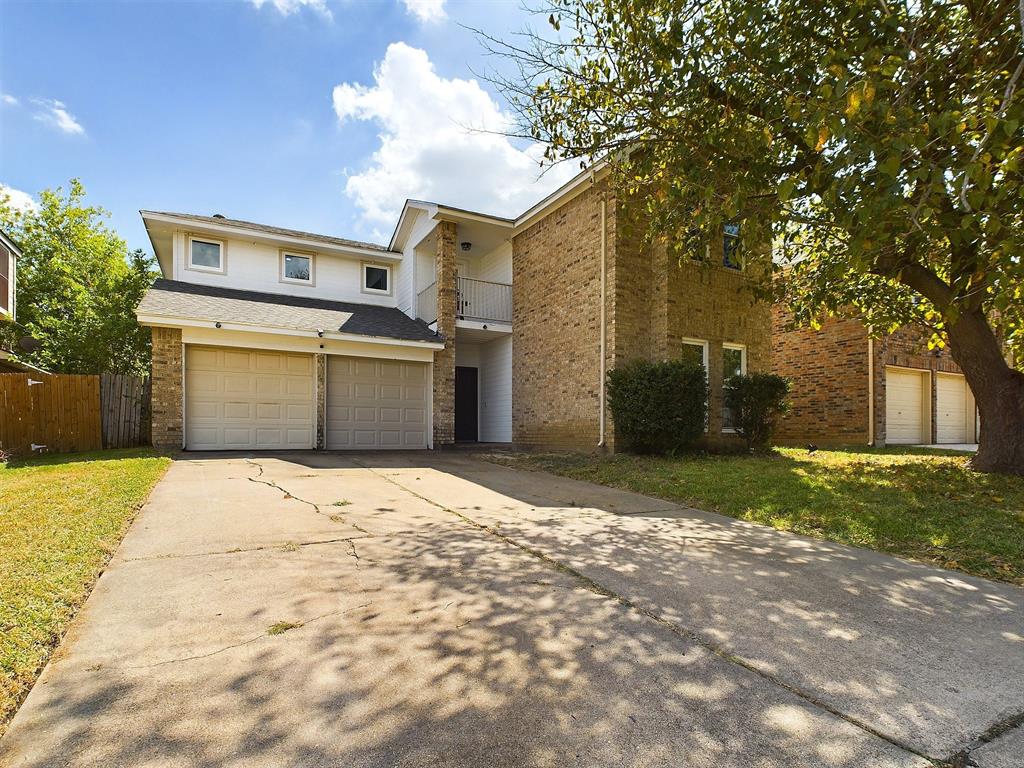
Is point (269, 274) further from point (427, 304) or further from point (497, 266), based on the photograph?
point (497, 266)

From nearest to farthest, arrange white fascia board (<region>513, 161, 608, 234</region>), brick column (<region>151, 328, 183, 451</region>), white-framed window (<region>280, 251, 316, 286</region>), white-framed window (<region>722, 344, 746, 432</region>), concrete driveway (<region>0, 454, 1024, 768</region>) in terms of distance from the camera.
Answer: concrete driveway (<region>0, 454, 1024, 768</region>)
white fascia board (<region>513, 161, 608, 234</region>)
brick column (<region>151, 328, 183, 451</region>)
white-framed window (<region>722, 344, 746, 432</region>)
white-framed window (<region>280, 251, 316, 286</region>)

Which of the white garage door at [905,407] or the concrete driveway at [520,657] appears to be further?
the white garage door at [905,407]

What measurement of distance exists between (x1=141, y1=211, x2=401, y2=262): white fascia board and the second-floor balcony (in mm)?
2332

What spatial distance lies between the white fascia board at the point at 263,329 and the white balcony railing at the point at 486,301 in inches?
70.0

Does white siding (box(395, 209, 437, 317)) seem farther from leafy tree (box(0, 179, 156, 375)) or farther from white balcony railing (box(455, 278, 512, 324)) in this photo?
leafy tree (box(0, 179, 156, 375))

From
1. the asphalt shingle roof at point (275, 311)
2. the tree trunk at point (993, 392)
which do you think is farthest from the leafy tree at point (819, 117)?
the asphalt shingle roof at point (275, 311)

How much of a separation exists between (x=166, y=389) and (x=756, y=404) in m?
12.8

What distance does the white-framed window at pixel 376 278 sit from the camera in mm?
15594

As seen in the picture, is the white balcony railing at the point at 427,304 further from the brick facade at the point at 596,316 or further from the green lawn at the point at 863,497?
the green lawn at the point at 863,497

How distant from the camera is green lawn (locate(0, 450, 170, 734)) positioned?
2318 mm


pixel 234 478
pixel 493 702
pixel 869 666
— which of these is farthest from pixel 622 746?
pixel 234 478

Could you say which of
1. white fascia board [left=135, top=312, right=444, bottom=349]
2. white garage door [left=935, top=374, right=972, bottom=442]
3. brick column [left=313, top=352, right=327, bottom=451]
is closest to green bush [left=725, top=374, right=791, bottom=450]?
white fascia board [left=135, top=312, right=444, bottom=349]

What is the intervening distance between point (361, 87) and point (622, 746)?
37.6 ft

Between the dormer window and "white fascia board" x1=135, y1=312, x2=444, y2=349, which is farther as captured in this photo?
the dormer window
